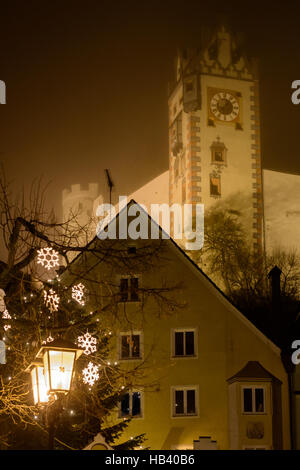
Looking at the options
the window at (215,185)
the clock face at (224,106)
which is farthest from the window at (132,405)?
the clock face at (224,106)

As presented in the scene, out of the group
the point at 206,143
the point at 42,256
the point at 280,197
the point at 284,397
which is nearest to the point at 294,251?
the point at 280,197

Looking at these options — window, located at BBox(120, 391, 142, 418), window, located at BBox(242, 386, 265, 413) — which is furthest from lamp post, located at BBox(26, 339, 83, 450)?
window, located at BBox(242, 386, 265, 413)

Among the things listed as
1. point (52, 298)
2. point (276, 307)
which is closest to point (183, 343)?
point (276, 307)

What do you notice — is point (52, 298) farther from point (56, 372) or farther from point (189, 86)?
point (189, 86)

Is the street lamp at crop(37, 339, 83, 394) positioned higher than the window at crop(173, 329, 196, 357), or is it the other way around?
the window at crop(173, 329, 196, 357)

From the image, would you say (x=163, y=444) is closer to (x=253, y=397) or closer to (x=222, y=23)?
(x=253, y=397)

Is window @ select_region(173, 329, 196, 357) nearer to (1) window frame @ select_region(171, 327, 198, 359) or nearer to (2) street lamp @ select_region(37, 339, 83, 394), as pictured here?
(1) window frame @ select_region(171, 327, 198, 359)

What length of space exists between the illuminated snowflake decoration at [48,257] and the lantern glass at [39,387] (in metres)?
1.87

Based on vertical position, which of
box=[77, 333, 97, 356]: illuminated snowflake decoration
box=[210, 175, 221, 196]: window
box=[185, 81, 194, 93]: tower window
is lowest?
box=[77, 333, 97, 356]: illuminated snowflake decoration

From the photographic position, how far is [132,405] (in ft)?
92.2

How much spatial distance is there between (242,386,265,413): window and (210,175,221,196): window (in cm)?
3020

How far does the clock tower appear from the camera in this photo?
57438mm

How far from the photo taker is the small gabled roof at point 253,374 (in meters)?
27.6
